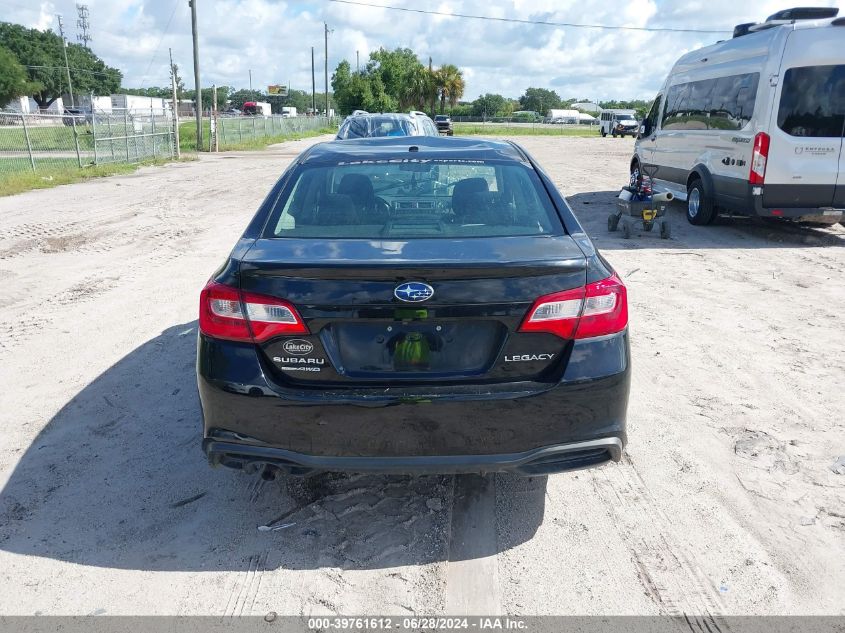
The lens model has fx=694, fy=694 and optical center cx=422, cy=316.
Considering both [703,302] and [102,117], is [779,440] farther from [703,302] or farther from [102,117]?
[102,117]

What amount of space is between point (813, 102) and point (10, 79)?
78.7 meters

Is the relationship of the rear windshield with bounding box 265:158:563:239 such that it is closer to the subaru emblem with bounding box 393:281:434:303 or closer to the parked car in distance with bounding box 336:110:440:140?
the subaru emblem with bounding box 393:281:434:303

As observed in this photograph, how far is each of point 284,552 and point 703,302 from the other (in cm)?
544

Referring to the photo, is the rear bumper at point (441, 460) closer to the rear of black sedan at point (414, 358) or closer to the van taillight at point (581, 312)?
the rear of black sedan at point (414, 358)

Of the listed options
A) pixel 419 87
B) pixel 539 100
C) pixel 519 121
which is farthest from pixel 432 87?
pixel 539 100

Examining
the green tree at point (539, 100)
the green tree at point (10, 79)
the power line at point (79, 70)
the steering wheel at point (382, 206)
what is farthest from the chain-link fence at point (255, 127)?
the green tree at point (539, 100)

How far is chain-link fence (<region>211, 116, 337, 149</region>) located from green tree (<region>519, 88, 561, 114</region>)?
8458 cm

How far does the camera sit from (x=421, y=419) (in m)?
2.80

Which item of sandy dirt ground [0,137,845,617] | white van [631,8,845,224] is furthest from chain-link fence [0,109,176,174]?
white van [631,8,845,224]

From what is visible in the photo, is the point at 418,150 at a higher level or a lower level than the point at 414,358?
higher

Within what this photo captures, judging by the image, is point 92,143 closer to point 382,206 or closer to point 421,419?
point 382,206

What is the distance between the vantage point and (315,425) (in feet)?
9.29

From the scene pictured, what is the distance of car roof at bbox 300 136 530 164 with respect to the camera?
3.87 meters

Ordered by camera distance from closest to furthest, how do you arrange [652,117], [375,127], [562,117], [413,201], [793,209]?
[413,201], [793,209], [652,117], [375,127], [562,117]
